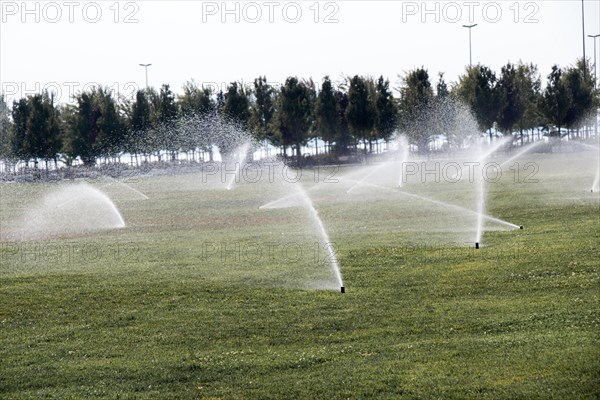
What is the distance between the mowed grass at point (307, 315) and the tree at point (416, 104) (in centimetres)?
4335

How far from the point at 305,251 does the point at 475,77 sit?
53.0 m

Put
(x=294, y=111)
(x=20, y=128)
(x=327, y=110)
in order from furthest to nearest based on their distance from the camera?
(x=327, y=110)
(x=294, y=111)
(x=20, y=128)

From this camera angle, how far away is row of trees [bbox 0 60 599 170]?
77938 millimetres

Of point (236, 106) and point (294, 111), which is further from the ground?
point (236, 106)

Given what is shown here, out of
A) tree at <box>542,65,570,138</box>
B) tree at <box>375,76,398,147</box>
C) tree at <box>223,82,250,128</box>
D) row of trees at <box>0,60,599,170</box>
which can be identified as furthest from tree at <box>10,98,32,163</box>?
tree at <box>542,65,570,138</box>

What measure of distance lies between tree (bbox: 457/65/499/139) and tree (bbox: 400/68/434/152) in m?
3.13

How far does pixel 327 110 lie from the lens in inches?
3243

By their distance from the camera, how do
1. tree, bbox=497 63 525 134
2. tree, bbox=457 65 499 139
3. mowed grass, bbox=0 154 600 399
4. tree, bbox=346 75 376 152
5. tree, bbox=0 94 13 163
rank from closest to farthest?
mowed grass, bbox=0 154 600 399, tree, bbox=457 65 499 139, tree, bbox=0 94 13 163, tree, bbox=497 63 525 134, tree, bbox=346 75 376 152

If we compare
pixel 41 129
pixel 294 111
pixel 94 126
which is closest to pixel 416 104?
pixel 294 111

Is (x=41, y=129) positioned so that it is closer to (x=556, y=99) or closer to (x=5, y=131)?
(x=5, y=131)

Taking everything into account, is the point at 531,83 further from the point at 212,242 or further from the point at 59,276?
the point at 59,276

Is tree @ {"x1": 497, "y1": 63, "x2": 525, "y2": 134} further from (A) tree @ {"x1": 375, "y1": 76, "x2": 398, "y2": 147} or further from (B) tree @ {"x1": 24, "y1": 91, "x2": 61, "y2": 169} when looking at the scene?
(B) tree @ {"x1": 24, "y1": 91, "x2": 61, "y2": 169}

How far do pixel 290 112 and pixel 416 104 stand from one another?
462 inches

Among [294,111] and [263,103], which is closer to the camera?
[294,111]
